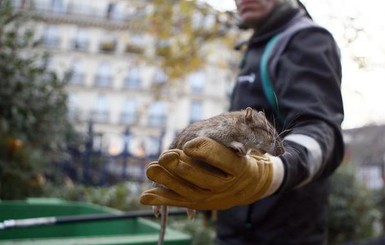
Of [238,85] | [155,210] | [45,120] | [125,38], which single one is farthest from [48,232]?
[125,38]

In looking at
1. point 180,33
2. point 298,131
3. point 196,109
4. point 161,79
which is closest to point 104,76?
point 196,109

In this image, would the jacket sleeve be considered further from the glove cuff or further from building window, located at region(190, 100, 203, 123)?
building window, located at region(190, 100, 203, 123)

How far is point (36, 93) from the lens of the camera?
5.64m

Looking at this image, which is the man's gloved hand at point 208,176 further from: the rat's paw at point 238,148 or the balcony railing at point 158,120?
the balcony railing at point 158,120

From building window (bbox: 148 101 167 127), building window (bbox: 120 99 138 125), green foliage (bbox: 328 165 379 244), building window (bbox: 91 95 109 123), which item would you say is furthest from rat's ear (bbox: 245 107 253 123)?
building window (bbox: 120 99 138 125)

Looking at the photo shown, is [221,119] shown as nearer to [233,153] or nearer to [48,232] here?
[233,153]

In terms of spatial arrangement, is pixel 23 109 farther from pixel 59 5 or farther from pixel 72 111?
pixel 59 5

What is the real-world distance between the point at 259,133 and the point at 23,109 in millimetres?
4771

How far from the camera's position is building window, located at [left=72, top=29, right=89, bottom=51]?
110ft

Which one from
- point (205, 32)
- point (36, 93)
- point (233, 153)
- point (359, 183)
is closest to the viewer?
point (233, 153)

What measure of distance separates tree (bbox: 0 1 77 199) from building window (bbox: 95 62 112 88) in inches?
1160

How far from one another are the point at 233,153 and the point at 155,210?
34 cm

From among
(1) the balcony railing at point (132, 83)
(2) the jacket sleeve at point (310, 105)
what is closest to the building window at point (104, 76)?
(1) the balcony railing at point (132, 83)

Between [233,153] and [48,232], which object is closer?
[233,153]
